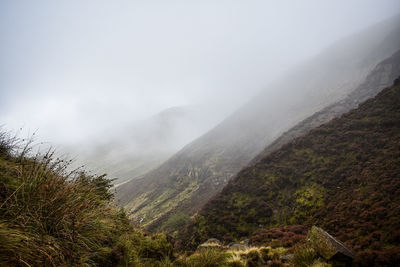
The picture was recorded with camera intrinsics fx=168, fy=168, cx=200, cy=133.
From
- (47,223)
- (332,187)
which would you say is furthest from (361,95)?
(47,223)

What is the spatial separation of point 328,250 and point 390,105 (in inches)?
983

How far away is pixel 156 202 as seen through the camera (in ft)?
178

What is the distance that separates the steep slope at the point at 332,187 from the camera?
9.21 meters

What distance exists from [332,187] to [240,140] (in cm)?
6200

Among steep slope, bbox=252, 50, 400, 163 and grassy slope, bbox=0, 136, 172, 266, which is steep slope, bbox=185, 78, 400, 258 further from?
steep slope, bbox=252, 50, 400, 163

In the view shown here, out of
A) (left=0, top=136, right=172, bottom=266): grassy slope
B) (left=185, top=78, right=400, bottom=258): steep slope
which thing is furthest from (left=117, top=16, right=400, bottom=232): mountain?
(left=0, top=136, right=172, bottom=266): grassy slope

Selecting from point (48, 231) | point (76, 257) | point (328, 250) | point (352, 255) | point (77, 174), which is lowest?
point (352, 255)

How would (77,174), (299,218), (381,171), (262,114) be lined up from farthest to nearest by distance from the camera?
(262,114)
(299,218)
(381,171)
(77,174)

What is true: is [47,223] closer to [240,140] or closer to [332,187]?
[332,187]

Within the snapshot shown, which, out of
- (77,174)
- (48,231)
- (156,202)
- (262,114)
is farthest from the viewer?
(262,114)

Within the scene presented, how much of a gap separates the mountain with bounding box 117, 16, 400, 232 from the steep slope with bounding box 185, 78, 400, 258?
743 inches

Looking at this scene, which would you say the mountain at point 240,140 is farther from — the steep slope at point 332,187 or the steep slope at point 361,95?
the steep slope at point 332,187

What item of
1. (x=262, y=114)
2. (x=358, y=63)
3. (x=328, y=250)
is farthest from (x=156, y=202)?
(x=358, y=63)

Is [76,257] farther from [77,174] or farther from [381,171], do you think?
[381,171]
